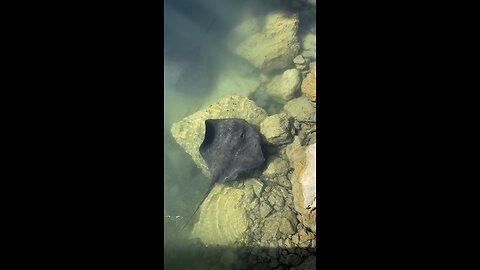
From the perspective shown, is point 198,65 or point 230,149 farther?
point 198,65

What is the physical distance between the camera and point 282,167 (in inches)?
166

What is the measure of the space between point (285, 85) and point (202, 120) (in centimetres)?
127

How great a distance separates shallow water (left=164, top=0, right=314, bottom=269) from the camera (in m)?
4.44

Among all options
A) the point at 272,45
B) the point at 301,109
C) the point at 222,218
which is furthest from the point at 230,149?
the point at 272,45

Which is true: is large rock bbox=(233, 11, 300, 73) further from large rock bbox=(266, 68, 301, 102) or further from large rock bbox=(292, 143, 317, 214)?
large rock bbox=(292, 143, 317, 214)

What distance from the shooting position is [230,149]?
4109 millimetres

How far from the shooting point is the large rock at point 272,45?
187 inches

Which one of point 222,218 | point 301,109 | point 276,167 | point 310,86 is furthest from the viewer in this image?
point 301,109

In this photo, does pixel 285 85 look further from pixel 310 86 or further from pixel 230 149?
pixel 230 149

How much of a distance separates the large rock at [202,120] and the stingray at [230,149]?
0.92ft
